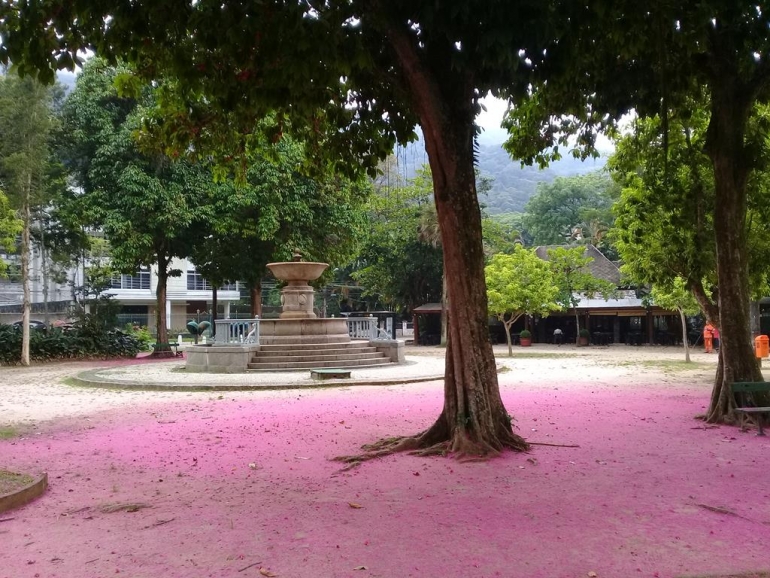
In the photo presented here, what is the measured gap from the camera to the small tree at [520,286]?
27828 millimetres

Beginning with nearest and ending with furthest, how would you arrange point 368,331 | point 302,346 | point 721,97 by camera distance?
1. point 721,97
2. point 302,346
3. point 368,331

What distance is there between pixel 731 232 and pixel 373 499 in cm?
703

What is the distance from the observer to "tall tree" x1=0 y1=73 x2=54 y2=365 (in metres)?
22.0

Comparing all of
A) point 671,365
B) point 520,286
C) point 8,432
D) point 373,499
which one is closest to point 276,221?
point 520,286

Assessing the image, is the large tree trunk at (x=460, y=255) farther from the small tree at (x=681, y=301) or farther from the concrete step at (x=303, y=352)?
the small tree at (x=681, y=301)

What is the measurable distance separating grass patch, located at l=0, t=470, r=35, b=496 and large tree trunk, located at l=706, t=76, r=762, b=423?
29.5 ft

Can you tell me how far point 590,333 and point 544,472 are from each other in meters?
32.2

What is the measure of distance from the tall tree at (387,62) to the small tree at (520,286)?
19.3 metres

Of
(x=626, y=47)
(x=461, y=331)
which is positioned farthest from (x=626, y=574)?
(x=626, y=47)

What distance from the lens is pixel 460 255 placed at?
7695 mm

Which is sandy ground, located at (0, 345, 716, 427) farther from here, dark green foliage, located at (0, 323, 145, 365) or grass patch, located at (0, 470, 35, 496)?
grass patch, located at (0, 470, 35, 496)

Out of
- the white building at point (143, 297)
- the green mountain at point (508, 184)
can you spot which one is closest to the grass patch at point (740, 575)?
the white building at point (143, 297)

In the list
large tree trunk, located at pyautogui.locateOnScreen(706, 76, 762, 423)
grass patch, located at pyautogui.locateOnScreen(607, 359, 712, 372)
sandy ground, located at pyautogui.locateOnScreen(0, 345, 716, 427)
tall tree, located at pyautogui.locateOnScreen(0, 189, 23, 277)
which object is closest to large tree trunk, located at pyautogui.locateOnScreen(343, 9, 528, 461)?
large tree trunk, located at pyautogui.locateOnScreen(706, 76, 762, 423)

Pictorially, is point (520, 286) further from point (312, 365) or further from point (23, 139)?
point (23, 139)
